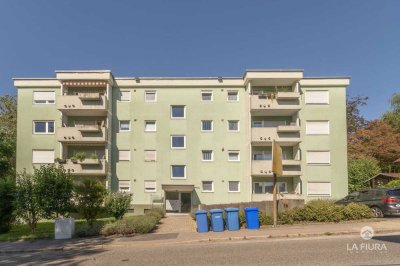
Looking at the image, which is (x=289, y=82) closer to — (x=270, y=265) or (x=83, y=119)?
(x=83, y=119)

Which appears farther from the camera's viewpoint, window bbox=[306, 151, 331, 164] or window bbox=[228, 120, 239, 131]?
window bbox=[228, 120, 239, 131]

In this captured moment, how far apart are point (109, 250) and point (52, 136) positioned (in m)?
21.1

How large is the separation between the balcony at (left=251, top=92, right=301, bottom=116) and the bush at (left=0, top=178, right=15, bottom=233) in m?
19.7

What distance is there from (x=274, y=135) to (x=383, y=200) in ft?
39.8

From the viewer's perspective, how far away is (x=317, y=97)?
3017 centimetres

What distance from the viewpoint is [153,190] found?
29156 mm

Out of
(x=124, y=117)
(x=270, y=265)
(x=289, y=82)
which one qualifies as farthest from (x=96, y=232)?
(x=289, y=82)

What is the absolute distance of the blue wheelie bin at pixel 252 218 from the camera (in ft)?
48.9

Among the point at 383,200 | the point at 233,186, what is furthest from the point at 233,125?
the point at 383,200

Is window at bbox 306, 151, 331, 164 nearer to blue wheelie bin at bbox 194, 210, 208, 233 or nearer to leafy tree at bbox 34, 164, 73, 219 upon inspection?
blue wheelie bin at bbox 194, 210, 208, 233

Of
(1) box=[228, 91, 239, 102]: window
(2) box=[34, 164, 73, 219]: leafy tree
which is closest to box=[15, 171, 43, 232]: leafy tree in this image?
(2) box=[34, 164, 73, 219]: leafy tree

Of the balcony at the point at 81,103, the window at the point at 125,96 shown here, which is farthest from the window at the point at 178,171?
the balcony at the point at 81,103

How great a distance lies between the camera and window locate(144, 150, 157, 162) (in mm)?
29516

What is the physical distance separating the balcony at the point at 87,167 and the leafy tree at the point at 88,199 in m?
10.7
